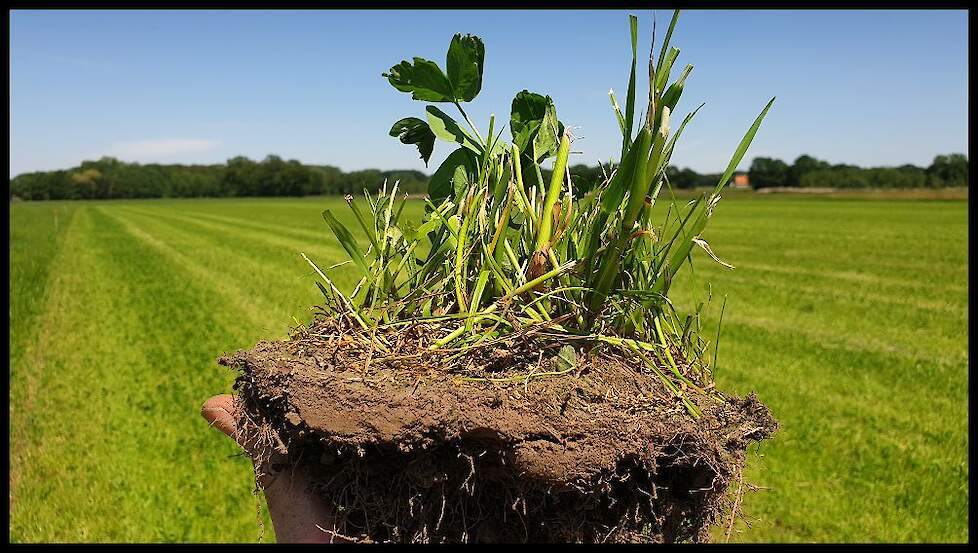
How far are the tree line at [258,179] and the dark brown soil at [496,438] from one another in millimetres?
32372

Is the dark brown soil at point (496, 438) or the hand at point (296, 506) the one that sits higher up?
the dark brown soil at point (496, 438)

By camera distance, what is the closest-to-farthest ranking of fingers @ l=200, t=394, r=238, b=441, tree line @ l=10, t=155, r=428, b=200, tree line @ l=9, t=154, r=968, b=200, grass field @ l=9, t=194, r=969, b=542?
fingers @ l=200, t=394, r=238, b=441, grass field @ l=9, t=194, r=969, b=542, tree line @ l=9, t=154, r=968, b=200, tree line @ l=10, t=155, r=428, b=200

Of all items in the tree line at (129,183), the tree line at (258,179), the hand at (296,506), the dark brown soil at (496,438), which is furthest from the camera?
the tree line at (129,183)

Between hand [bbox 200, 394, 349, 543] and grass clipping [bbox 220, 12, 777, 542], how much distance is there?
0.04 meters

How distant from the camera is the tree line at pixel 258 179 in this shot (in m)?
61.8

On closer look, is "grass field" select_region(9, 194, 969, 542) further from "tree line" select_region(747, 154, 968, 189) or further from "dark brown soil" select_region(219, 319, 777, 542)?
"tree line" select_region(747, 154, 968, 189)

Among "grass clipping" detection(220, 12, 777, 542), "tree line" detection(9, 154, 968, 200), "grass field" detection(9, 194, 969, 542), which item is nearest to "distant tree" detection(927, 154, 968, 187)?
"tree line" detection(9, 154, 968, 200)

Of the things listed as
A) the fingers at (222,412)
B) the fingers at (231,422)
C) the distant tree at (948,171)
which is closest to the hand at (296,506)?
the fingers at (231,422)

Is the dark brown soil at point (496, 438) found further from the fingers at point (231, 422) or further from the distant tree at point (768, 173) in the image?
the distant tree at point (768, 173)

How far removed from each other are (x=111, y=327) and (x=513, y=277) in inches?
398

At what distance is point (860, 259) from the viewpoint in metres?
17.5

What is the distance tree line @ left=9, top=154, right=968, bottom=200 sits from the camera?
61812 mm

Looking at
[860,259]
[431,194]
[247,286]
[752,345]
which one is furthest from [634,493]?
[860,259]

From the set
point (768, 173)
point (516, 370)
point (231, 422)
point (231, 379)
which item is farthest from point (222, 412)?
point (768, 173)
